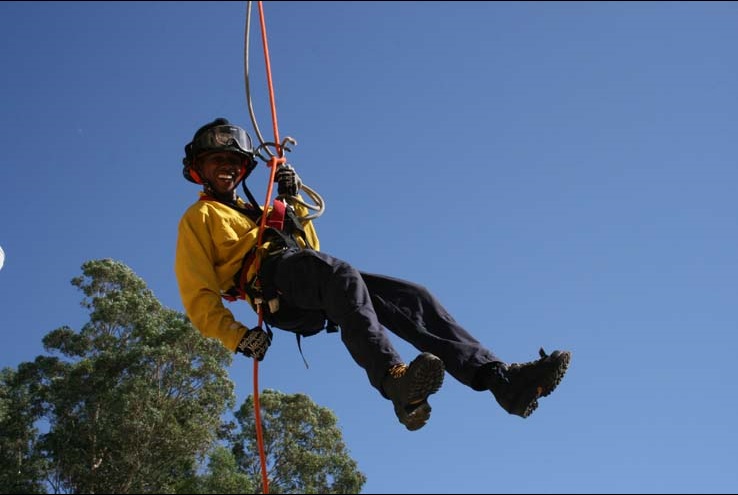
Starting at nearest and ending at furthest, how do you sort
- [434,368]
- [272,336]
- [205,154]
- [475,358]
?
1. [434,368]
2. [475,358]
3. [272,336]
4. [205,154]

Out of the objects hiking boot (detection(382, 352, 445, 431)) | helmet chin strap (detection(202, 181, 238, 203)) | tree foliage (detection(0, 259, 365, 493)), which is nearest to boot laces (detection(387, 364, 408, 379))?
hiking boot (detection(382, 352, 445, 431))

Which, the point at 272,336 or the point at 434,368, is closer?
the point at 434,368

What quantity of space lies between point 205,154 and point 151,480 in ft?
40.8

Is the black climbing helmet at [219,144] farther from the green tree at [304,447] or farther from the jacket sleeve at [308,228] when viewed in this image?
the green tree at [304,447]

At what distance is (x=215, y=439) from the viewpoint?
1642 cm

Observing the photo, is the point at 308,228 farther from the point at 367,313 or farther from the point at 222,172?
the point at 367,313

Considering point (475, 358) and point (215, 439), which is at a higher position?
point (215, 439)

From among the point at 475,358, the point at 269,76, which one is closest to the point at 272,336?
the point at 475,358

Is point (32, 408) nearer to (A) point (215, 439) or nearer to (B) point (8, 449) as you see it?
(B) point (8, 449)

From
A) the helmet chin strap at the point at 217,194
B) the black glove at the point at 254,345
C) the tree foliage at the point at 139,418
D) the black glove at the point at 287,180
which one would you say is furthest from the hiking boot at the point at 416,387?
the tree foliage at the point at 139,418

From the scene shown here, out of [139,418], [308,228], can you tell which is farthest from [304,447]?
[308,228]

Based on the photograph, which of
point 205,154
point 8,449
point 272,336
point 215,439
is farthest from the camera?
point 215,439

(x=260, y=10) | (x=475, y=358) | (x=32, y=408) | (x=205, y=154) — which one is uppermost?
(x=32, y=408)

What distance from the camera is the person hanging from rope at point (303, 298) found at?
3.31 meters
